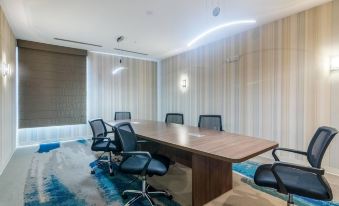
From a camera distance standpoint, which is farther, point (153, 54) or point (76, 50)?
point (153, 54)

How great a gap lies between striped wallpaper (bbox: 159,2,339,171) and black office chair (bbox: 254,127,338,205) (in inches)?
63.6

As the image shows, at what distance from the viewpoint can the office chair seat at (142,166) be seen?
204 cm

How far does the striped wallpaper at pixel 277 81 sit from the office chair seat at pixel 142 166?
8.32ft

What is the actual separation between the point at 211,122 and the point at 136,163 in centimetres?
180

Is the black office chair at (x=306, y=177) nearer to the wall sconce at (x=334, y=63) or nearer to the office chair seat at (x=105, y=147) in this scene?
the wall sconce at (x=334, y=63)

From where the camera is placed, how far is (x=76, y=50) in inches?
214

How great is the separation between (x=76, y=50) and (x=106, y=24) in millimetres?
2266

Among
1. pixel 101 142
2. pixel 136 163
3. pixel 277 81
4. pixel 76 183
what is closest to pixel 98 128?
pixel 101 142

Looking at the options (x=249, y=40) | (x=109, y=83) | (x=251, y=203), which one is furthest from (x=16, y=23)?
(x=251, y=203)

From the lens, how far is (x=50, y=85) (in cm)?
516

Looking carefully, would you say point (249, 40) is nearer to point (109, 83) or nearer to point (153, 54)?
point (153, 54)

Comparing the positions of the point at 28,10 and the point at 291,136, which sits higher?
the point at 28,10

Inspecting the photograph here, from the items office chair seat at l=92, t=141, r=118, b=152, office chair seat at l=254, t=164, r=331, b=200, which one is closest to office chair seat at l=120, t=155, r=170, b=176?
office chair seat at l=92, t=141, r=118, b=152

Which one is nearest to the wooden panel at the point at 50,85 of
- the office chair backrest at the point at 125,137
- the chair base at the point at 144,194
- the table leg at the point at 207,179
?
the office chair backrest at the point at 125,137
